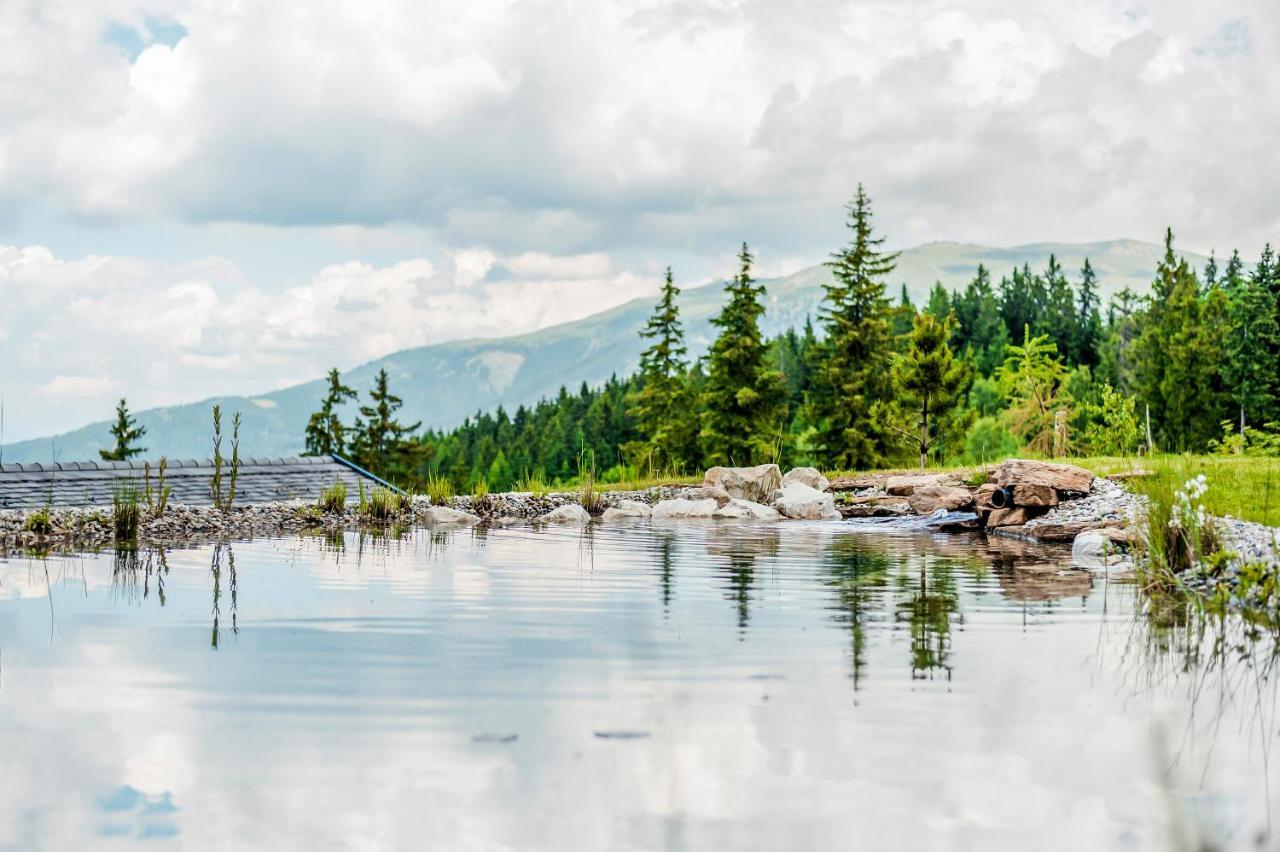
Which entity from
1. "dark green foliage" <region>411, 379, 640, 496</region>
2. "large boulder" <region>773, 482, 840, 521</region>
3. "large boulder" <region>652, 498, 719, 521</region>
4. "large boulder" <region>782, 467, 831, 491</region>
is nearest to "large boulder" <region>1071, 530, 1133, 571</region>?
"large boulder" <region>773, 482, 840, 521</region>

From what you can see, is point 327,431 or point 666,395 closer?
point 666,395

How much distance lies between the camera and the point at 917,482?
22359 mm

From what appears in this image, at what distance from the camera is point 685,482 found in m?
26.7

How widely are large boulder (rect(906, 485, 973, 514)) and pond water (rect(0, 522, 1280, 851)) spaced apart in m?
10.2

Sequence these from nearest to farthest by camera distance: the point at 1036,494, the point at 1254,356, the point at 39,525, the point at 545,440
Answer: the point at 39,525 → the point at 1036,494 → the point at 1254,356 → the point at 545,440

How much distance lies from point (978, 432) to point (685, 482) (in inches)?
1797

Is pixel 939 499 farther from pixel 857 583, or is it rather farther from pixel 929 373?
pixel 929 373

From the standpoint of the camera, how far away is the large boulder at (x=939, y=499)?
2003cm

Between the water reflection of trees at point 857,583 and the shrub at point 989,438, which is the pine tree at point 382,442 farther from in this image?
the water reflection of trees at point 857,583

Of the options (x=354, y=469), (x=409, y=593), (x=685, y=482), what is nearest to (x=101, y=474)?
(x=354, y=469)

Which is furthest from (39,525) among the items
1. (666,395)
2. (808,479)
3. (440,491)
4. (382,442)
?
(382,442)

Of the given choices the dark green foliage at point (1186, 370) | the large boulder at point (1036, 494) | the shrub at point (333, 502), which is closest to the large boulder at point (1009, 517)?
the large boulder at point (1036, 494)

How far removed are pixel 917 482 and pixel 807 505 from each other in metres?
2.43

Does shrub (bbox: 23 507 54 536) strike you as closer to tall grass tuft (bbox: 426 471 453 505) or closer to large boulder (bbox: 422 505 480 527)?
large boulder (bbox: 422 505 480 527)
